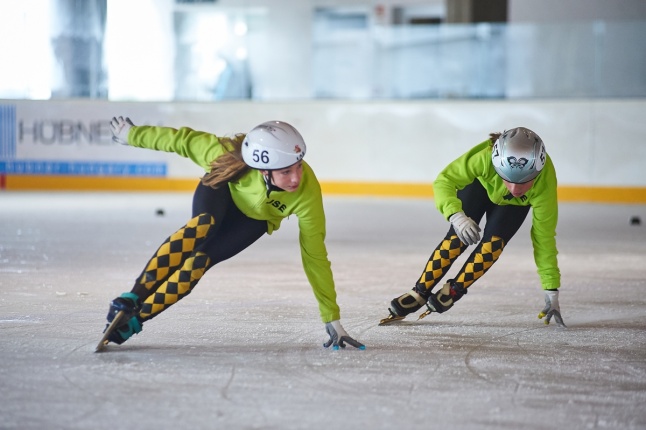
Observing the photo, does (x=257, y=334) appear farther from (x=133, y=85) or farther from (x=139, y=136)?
(x=133, y=85)

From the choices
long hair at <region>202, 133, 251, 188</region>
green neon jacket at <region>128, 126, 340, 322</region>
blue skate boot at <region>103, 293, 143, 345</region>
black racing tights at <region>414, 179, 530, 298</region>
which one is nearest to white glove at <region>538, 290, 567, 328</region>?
black racing tights at <region>414, 179, 530, 298</region>

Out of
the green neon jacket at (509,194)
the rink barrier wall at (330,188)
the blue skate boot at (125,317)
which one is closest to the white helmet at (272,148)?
the blue skate boot at (125,317)

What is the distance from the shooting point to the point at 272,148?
15.4ft

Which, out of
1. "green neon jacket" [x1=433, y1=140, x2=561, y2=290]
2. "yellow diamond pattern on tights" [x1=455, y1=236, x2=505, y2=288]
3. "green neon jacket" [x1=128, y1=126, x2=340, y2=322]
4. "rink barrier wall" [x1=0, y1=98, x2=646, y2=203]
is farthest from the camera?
"rink barrier wall" [x1=0, y1=98, x2=646, y2=203]

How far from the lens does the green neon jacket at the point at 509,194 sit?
225 inches

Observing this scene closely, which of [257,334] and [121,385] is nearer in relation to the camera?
[121,385]

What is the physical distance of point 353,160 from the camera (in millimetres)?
16781

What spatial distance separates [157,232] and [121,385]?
22.2 ft

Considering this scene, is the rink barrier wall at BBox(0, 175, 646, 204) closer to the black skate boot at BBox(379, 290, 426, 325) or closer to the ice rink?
the ice rink

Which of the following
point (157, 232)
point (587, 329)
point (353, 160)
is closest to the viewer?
point (587, 329)

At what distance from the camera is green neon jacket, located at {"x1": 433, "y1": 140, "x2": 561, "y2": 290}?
5.72 metres

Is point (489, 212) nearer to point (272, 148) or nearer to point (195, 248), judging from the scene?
point (272, 148)

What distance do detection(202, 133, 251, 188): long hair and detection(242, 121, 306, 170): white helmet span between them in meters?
0.08

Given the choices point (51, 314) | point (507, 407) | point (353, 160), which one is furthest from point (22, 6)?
point (507, 407)
